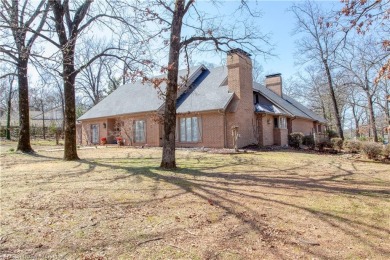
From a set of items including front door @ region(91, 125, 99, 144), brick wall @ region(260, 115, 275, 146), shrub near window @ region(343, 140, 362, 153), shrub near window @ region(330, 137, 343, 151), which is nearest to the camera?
shrub near window @ region(343, 140, 362, 153)

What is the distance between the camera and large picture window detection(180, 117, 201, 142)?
726 inches

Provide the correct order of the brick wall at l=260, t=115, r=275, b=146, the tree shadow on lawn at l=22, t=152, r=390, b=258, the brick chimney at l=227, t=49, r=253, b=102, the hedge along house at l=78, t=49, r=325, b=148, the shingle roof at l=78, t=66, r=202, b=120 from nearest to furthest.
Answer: the tree shadow on lawn at l=22, t=152, r=390, b=258, the hedge along house at l=78, t=49, r=325, b=148, the brick chimney at l=227, t=49, r=253, b=102, the brick wall at l=260, t=115, r=275, b=146, the shingle roof at l=78, t=66, r=202, b=120

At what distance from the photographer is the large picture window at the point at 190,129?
1844 cm

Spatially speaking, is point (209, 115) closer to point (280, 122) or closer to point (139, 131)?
point (139, 131)

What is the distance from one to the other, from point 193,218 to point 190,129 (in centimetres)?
1458

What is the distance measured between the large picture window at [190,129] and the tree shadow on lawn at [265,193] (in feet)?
32.1

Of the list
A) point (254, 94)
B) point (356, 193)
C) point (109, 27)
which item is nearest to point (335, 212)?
point (356, 193)

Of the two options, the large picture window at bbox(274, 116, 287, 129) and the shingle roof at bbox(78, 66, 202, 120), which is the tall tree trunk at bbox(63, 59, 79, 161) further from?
the large picture window at bbox(274, 116, 287, 129)

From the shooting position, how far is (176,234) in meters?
3.71

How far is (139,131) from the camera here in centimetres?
2119

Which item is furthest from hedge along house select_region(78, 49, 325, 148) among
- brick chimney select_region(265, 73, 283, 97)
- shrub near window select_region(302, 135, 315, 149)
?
brick chimney select_region(265, 73, 283, 97)

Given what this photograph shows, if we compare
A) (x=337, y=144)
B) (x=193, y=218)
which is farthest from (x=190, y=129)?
(x=193, y=218)

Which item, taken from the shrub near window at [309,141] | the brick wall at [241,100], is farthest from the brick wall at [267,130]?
the shrub near window at [309,141]

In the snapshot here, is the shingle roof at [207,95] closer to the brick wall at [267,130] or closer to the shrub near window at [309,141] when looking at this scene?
the brick wall at [267,130]
